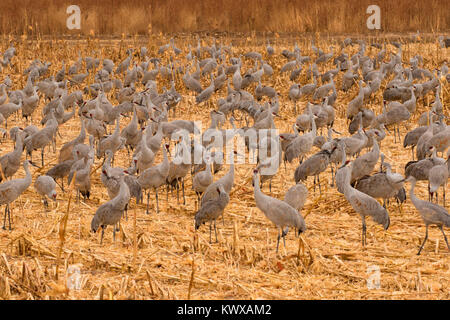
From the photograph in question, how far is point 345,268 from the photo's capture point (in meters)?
5.85

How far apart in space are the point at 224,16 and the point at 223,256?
58.6 feet

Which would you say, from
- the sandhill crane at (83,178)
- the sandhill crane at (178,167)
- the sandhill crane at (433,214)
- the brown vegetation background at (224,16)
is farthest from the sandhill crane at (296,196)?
the brown vegetation background at (224,16)

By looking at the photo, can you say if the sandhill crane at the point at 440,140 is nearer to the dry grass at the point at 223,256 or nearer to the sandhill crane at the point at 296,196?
the dry grass at the point at 223,256

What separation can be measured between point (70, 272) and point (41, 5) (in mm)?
18327

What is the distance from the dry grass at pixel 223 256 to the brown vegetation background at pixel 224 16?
570 inches

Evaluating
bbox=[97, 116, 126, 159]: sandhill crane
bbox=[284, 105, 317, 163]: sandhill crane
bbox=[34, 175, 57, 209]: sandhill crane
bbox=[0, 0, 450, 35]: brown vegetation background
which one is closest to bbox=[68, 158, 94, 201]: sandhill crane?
bbox=[34, 175, 57, 209]: sandhill crane

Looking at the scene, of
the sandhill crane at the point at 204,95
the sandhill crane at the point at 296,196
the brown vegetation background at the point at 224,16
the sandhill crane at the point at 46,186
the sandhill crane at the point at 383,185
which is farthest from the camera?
the brown vegetation background at the point at 224,16

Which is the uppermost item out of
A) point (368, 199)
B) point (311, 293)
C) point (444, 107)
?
point (444, 107)

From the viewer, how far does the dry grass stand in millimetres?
5305

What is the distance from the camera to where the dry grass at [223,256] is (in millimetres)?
5305

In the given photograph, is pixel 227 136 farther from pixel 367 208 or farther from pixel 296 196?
pixel 367 208
